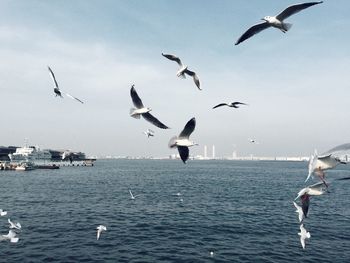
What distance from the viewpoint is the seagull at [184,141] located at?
5.35 metres

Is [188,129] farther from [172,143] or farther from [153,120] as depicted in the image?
[153,120]

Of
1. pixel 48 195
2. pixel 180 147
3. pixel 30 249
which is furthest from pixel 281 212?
pixel 180 147

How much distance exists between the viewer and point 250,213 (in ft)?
184

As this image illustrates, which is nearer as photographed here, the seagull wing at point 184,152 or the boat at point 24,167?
the seagull wing at point 184,152

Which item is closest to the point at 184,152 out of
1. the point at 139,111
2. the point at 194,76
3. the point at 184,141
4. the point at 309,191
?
the point at 184,141

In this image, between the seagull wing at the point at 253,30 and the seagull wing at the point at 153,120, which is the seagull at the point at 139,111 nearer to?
the seagull wing at the point at 153,120

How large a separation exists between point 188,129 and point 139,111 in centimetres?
119

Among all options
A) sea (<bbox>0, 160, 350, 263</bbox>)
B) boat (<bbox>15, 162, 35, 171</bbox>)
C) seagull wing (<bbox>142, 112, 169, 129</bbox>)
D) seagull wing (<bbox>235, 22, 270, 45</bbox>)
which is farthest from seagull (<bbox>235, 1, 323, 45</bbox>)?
boat (<bbox>15, 162, 35, 171</bbox>)

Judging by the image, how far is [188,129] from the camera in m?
5.46

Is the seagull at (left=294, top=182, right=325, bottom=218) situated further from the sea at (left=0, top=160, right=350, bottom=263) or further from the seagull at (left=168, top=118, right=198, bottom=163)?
the sea at (left=0, top=160, right=350, bottom=263)

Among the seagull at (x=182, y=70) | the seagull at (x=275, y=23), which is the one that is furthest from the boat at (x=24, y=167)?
the seagull at (x=275, y=23)

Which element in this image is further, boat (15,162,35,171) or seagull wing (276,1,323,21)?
boat (15,162,35,171)

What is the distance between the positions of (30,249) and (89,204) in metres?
29.2

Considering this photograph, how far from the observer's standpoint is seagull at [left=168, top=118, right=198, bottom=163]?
5.35 metres
